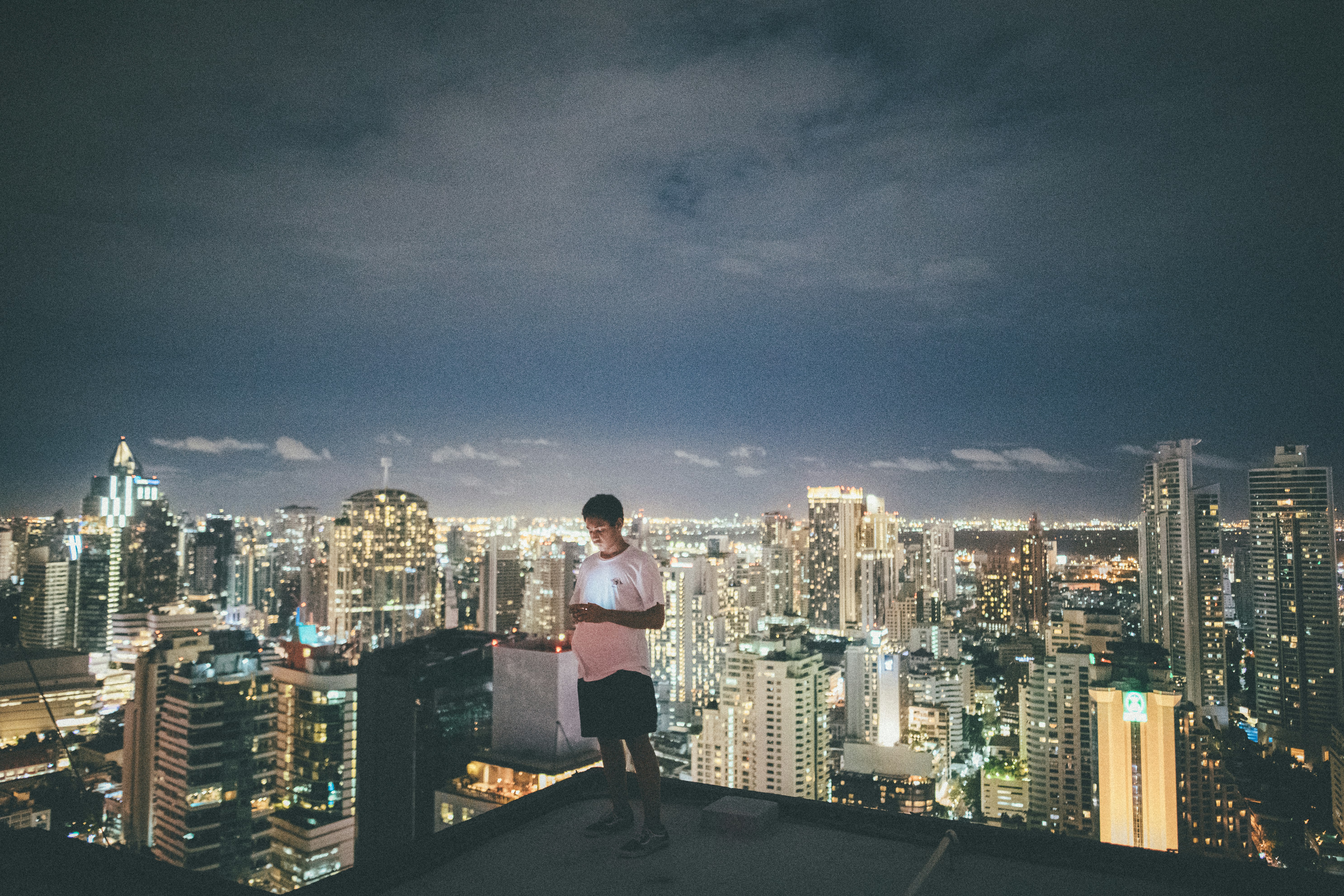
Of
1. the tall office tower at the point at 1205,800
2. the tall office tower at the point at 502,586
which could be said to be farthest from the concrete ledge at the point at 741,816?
the tall office tower at the point at 502,586

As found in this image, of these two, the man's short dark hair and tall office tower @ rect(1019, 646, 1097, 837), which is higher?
the man's short dark hair

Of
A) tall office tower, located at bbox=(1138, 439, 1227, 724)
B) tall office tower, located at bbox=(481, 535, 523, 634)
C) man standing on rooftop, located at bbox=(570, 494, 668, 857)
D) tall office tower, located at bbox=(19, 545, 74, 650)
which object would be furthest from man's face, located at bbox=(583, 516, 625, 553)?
tall office tower, located at bbox=(481, 535, 523, 634)

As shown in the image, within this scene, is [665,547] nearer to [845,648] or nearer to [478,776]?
[845,648]

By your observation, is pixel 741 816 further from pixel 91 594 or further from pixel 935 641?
pixel 935 641

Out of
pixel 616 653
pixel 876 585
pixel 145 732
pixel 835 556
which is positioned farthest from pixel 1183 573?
pixel 145 732

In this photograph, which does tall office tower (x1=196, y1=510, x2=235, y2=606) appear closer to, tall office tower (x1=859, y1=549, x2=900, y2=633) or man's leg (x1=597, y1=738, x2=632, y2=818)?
tall office tower (x1=859, y1=549, x2=900, y2=633)

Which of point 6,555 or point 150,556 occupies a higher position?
point 6,555
